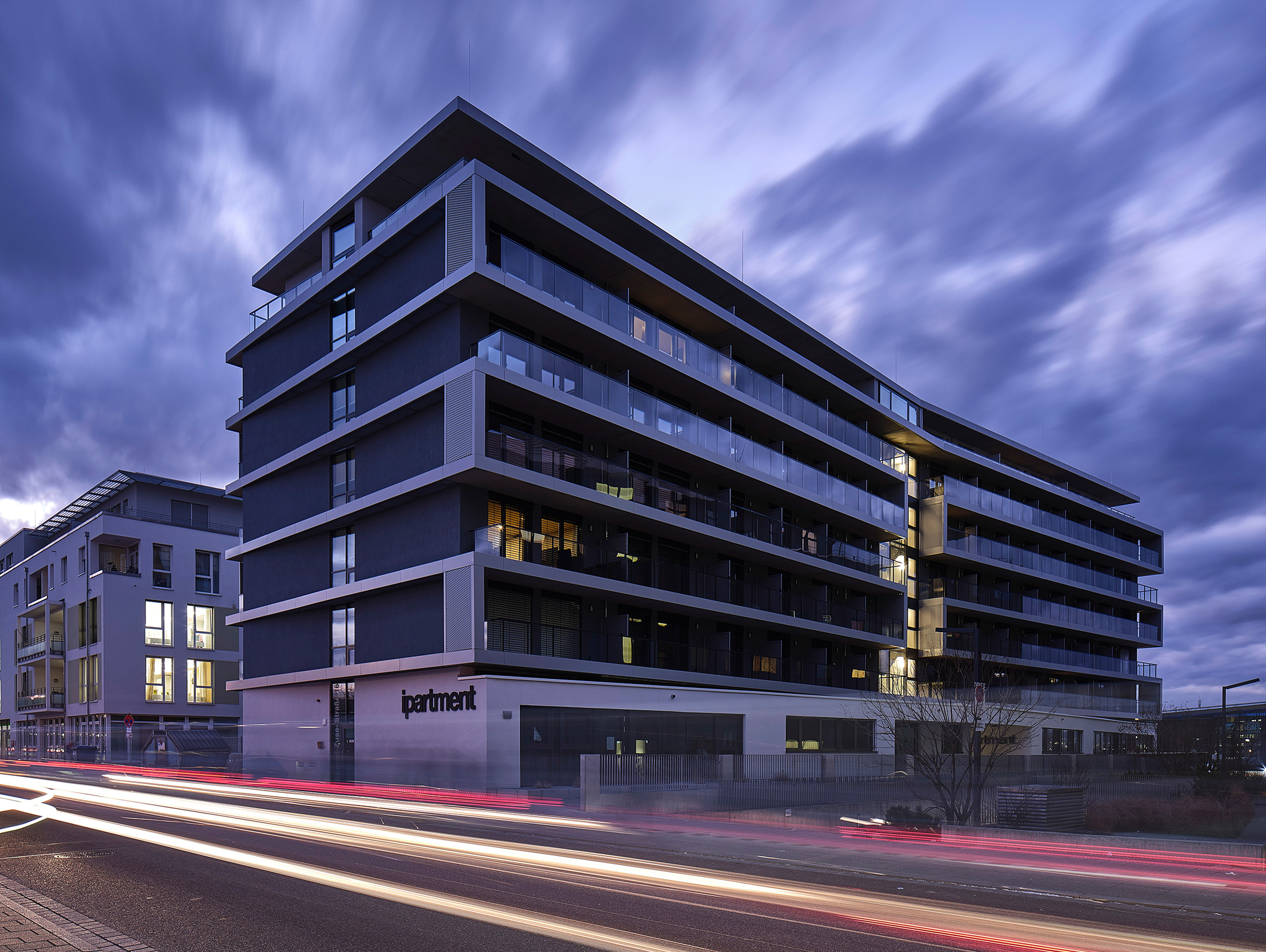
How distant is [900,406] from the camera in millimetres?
54750

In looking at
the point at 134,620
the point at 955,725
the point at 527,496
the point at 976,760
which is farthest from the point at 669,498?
the point at 134,620

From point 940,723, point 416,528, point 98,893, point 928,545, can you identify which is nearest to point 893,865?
point 98,893

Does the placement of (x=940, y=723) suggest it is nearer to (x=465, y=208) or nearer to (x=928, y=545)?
(x=465, y=208)

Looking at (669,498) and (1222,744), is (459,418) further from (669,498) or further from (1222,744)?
(1222,744)

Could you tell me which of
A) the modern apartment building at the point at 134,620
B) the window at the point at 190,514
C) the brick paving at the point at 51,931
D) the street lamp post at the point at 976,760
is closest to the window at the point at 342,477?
the street lamp post at the point at 976,760

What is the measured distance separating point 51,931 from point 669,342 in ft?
99.2

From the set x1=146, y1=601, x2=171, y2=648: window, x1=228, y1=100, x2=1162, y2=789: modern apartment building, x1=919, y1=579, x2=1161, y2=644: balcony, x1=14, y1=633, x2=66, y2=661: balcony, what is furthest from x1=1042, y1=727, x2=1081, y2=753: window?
x1=14, y1=633, x2=66, y2=661: balcony

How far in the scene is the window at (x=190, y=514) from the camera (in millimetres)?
66750

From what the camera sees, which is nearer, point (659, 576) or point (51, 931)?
point (51, 931)

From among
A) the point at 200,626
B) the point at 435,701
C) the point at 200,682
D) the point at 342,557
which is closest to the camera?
the point at 435,701

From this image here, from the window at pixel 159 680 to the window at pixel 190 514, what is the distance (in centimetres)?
969

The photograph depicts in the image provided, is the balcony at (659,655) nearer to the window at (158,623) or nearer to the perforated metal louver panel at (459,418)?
the perforated metal louver panel at (459,418)

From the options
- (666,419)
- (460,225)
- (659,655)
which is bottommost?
(659,655)

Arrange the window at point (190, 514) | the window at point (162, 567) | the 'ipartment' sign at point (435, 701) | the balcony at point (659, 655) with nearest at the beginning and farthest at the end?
the 'ipartment' sign at point (435, 701) → the balcony at point (659, 655) → the window at point (162, 567) → the window at point (190, 514)
